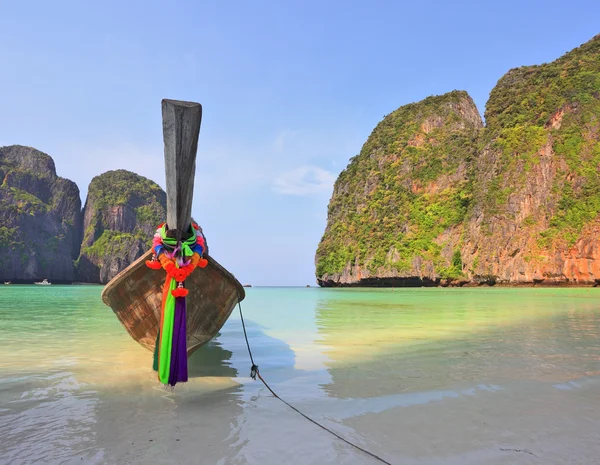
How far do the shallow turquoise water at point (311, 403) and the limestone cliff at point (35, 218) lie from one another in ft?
340

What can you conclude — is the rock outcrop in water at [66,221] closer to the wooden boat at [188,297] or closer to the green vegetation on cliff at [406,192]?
the green vegetation on cliff at [406,192]

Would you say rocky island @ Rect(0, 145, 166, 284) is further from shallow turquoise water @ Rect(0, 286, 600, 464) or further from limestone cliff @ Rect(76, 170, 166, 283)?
shallow turquoise water @ Rect(0, 286, 600, 464)

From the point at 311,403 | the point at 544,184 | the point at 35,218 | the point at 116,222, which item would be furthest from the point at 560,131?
the point at 35,218

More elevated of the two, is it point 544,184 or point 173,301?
point 544,184

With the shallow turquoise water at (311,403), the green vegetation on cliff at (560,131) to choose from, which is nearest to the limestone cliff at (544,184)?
the green vegetation on cliff at (560,131)

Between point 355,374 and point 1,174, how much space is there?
128 meters

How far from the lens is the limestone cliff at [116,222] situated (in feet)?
356

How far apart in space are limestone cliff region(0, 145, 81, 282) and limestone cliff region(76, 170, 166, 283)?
5.18 meters

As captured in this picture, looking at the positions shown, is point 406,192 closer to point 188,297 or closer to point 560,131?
point 560,131

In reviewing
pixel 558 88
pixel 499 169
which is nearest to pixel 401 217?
pixel 499 169

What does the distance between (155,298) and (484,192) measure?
55332mm

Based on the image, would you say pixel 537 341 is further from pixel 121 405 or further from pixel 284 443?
pixel 121 405

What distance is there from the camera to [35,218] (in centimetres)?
10225

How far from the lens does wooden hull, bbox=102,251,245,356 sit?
17.3ft
